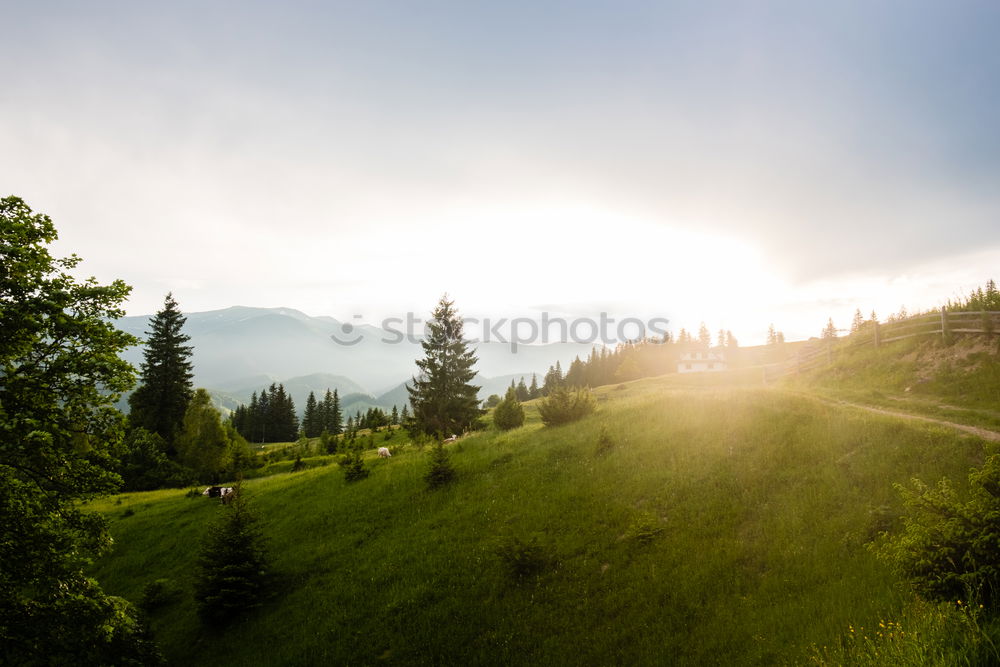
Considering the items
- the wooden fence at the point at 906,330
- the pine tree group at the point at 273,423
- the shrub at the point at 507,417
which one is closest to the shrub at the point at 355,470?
the shrub at the point at 507,417

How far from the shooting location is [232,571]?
14398 mm

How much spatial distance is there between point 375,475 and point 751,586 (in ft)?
64.9

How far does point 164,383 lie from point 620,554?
6629 cm

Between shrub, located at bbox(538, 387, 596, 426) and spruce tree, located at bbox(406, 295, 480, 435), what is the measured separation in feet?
43.1

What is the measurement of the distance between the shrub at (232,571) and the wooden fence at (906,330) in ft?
110

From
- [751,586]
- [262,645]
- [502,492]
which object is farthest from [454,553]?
[751,586]

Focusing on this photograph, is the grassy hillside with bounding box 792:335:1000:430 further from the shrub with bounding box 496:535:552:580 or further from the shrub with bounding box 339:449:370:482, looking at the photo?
the shrub with bounding box 339:449:370:482

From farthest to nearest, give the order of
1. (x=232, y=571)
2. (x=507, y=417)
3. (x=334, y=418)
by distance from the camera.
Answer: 1. (x=334, y=418)
2. (x=507, y=417)
3. (x=232, y=571)

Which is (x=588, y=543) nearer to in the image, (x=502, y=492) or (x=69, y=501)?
(x=502, y=492)

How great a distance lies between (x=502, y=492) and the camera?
17141 millimetres

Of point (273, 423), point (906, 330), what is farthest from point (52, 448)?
point (273, 423)

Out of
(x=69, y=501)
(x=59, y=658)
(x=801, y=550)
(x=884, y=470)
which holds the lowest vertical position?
(x=59, y=658)

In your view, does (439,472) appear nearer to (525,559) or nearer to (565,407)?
(525,559)

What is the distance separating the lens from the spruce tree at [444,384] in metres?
38.0
